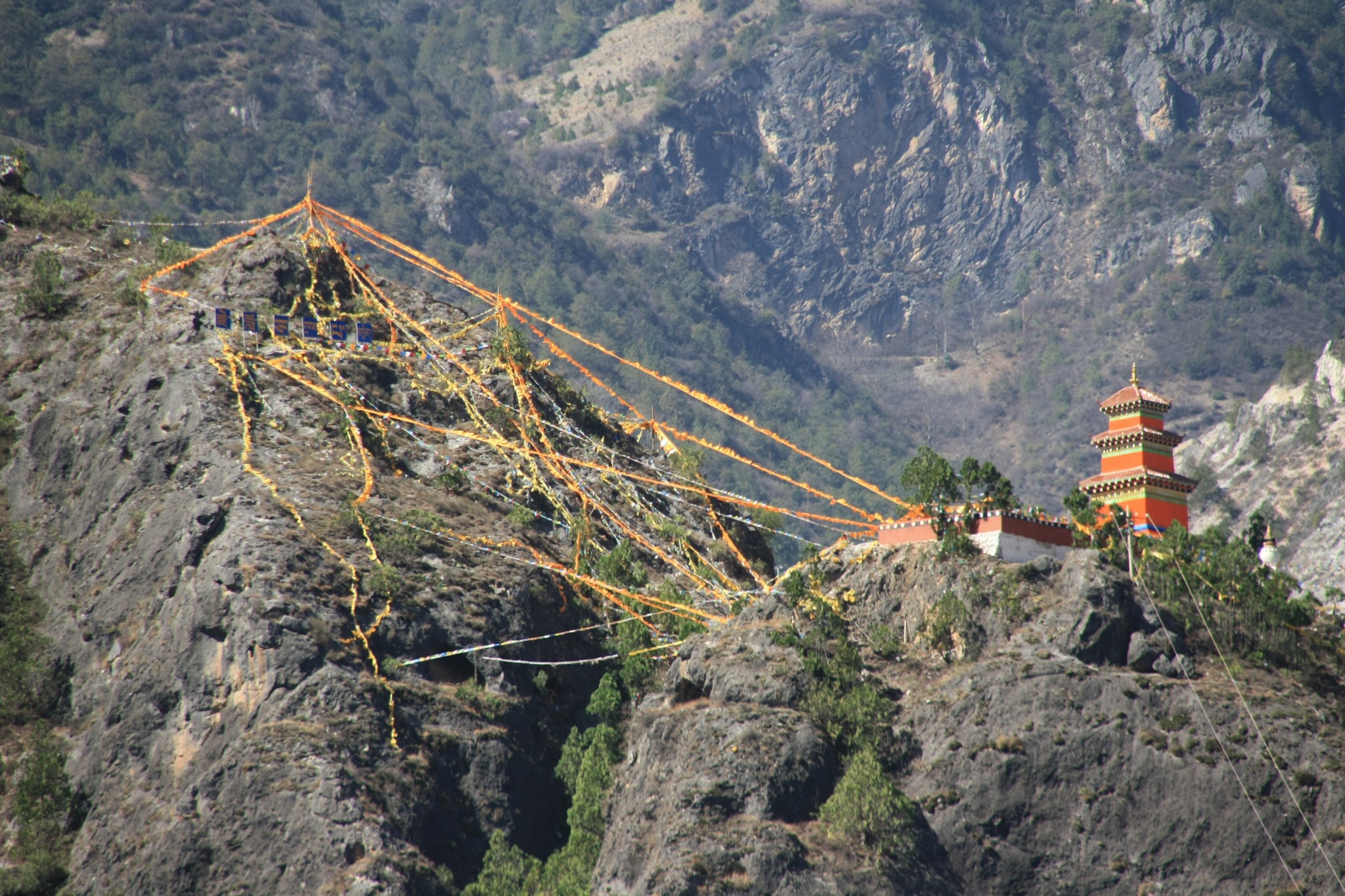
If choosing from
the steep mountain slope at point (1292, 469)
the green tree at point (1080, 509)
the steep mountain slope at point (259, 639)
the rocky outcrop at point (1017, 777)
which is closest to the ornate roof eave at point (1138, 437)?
the green tree at point (1080, 509)

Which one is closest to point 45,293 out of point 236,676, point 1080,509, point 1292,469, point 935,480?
point 236,676

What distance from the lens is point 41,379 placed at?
75688 millimetres

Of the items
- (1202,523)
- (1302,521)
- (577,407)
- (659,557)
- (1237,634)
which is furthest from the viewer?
(1202,523)

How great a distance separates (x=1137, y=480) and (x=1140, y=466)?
3.16 ft

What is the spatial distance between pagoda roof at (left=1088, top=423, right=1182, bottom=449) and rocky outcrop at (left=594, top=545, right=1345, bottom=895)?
12378mm

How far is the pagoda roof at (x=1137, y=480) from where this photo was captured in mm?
66062

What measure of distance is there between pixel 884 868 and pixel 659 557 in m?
25.3

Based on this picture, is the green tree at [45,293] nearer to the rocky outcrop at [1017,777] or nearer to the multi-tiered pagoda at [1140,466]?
the rocky outcrop at [1017,777]

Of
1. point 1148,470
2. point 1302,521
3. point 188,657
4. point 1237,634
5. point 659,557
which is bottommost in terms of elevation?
point 188,657

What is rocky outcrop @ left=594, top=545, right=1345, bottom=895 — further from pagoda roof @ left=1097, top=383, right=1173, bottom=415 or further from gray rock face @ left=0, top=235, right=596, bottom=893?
pagoda roof @ left=1097, top=383, right=1173, bottom=415

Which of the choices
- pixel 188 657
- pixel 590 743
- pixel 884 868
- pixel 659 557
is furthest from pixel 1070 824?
pixel 188 657

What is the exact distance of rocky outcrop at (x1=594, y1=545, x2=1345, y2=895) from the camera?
50.0 metres

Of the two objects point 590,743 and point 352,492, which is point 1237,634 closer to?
point 590,743

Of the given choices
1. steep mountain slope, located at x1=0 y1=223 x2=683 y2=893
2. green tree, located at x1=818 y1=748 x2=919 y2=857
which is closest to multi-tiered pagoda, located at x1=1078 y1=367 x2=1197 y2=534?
green tree, located at x1=818 y1=748 x2=919 y2=857
